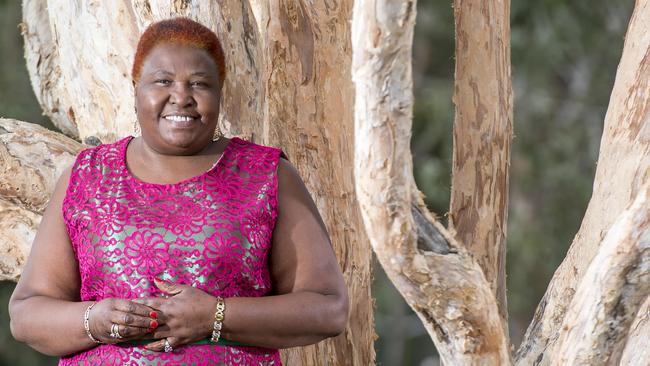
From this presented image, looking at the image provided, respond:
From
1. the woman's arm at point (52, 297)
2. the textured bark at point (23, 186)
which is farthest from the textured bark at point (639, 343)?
the textured bark at point (23, 186)

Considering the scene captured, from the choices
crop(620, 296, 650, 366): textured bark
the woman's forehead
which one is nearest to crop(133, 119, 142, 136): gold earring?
the woman's forehead

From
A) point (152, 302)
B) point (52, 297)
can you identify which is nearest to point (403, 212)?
point (152, 302)

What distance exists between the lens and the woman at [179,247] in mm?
2654

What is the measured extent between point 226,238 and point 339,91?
1079 millimetres

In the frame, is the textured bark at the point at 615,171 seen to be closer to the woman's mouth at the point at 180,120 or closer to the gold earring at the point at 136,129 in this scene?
the woman's mouth at the point at 180,120

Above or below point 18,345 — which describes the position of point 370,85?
above

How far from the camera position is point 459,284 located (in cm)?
268

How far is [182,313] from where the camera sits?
262 centimetres

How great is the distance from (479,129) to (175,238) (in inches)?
48.7

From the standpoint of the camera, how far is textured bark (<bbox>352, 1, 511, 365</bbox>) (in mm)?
2430

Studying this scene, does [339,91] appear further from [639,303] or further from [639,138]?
[639,303]

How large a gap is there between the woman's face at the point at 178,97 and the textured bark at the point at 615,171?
1023 mm

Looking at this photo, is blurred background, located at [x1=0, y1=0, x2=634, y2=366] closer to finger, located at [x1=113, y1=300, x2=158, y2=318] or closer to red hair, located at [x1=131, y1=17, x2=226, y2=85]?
red hair, located at [x1=131, y1=17, x2=226, y2=85]

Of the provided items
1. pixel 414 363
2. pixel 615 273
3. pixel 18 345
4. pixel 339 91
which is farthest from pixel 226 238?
pixel 414 363
